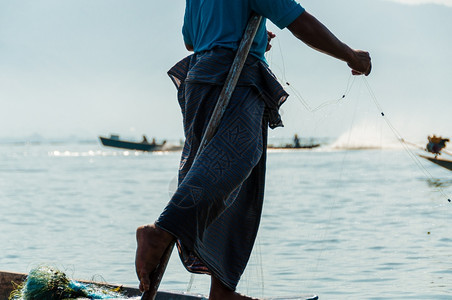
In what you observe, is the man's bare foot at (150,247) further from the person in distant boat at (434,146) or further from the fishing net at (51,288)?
the person in distant boat at (434,146)

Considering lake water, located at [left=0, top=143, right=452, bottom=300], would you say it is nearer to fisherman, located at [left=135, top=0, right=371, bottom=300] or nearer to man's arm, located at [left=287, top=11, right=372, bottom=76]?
fisherman, located at [left=135, top=0, right=371, bottom=300]

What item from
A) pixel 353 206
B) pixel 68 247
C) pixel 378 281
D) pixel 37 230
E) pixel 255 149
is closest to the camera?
pixel 255 149

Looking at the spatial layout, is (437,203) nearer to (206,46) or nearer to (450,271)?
(450,271)

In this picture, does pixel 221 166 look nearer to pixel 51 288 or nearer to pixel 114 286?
pixel 51 288

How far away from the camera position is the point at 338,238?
9.26 meters

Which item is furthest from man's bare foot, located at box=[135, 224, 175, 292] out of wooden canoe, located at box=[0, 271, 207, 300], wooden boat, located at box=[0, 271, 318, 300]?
wooden canoe, located at box=[0, 271, 207, 300]

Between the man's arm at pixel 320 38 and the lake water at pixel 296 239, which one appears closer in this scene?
the man's arm at pixel 320 38

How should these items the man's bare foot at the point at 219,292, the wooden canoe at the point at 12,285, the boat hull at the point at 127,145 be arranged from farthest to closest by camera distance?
1. the boat hull at the point at 127,145
2. the wooden canoe at the point at 12,285
3. the man's bare foot at the point at 219,292

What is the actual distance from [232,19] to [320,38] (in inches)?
11.0

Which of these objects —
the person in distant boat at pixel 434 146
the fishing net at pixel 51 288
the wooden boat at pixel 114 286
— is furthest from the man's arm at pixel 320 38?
the person in distant boat at pixel 434 146

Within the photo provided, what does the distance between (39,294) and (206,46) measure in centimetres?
175

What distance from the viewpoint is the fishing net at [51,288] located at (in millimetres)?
3098

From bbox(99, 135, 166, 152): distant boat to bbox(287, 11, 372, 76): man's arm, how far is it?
185 ft

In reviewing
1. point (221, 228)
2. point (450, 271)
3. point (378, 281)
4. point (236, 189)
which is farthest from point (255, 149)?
point (450, 271)
